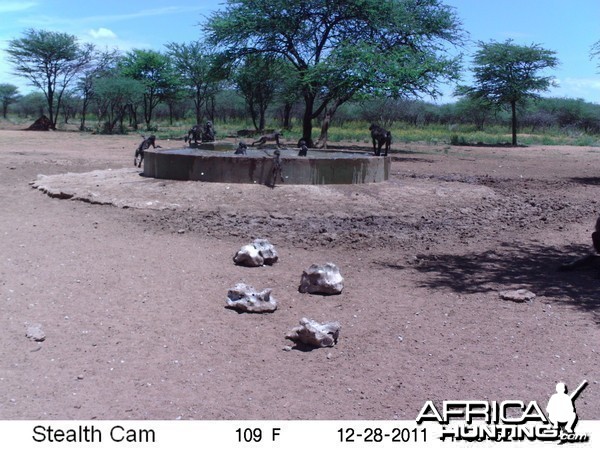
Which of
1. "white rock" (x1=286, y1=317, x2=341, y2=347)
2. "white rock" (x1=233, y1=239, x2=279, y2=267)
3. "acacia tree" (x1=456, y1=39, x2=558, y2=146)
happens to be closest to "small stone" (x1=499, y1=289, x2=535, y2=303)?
"white rock" (x1=286, y1=317, x2=341, y2=347)

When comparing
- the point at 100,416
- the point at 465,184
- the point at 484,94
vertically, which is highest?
the point at 484,94

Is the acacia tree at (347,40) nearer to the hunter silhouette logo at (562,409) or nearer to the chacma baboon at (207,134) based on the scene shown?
the chacma baboon at (207,134)

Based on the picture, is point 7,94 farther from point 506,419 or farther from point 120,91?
point 506,419

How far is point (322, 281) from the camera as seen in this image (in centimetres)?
632

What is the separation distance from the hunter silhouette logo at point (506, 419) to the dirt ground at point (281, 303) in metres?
0.18

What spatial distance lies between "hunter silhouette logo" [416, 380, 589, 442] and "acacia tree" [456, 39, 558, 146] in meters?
34.7

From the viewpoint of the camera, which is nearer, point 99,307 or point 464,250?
point 99,307

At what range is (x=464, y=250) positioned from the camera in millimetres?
8555

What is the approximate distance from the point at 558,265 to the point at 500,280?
112cm

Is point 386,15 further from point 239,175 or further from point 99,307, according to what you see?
point 99,307

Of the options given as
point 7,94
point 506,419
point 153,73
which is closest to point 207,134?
point 506,419

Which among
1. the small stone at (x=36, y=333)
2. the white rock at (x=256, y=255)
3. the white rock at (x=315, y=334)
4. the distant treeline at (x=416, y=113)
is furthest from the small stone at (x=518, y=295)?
the distant treeline at (x=416, y=113)

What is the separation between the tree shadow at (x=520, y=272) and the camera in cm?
647

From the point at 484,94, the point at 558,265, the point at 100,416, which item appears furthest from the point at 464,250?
the point at 484,94
